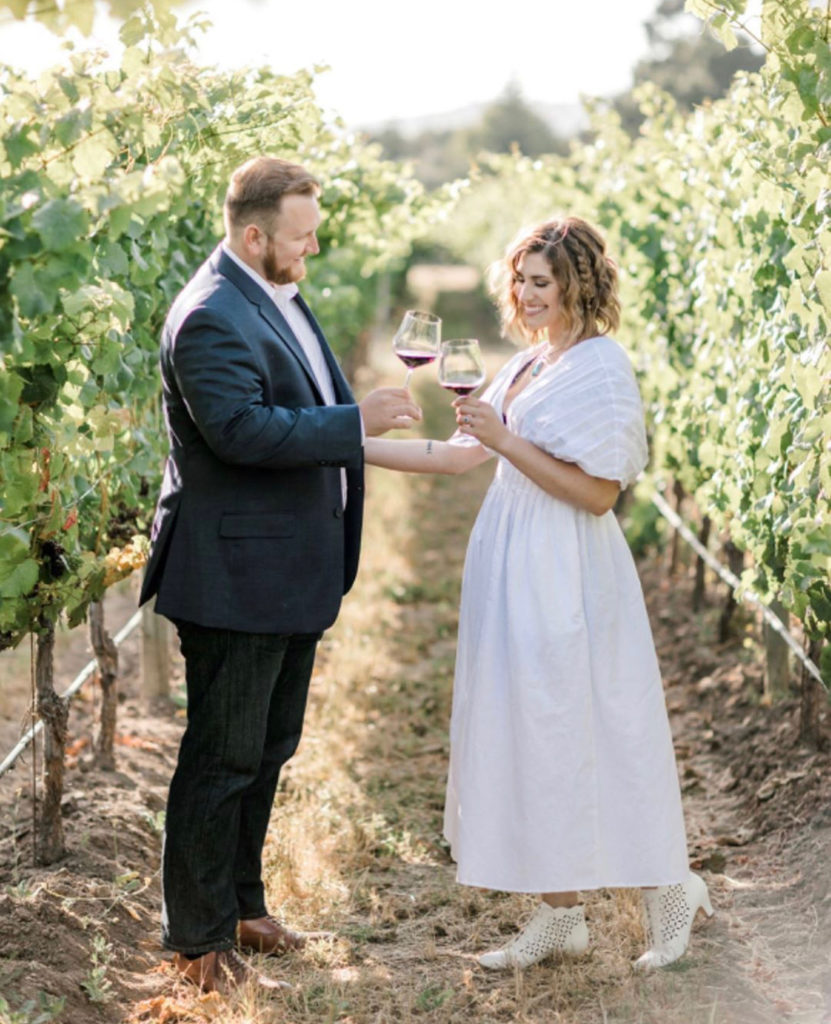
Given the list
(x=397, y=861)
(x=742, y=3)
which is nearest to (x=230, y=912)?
(x=397, y=861)

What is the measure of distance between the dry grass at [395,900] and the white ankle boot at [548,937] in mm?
46

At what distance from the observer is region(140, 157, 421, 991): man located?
310 cm

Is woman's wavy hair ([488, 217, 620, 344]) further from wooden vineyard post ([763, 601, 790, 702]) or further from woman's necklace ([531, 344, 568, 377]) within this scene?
wooden vineyard post ([763, 601, 790, 702])

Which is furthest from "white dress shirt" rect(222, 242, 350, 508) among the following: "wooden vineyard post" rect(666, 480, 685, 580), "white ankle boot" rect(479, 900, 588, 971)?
"wooden vineyard post" rect(666, 480, 685, 580)

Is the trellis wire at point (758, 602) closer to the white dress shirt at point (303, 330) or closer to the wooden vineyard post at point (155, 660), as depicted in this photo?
the white dress shirt at point (303, 330)

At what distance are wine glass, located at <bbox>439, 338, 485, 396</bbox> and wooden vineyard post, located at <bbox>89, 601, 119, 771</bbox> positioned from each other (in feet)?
6.35

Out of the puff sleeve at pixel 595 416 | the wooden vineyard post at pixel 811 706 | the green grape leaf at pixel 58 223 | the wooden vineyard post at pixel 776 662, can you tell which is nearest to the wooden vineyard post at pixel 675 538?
the wooden vineyard post at pixel 776 662

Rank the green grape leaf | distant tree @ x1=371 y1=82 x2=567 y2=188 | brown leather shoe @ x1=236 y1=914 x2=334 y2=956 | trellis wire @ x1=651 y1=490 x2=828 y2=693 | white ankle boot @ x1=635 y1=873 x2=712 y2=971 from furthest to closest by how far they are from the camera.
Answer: distant tree @ x1=371 y1=82 x2=567 y2=188 < trellis wire @ x1=651 y1=490 x2=828 y2=693 < brown leather shoe @ x1=236 y1=914 x2=334 y2=956 < white ankle boot @ x1=635 y1=873 x2=712 y2=971 < the green grape leaf

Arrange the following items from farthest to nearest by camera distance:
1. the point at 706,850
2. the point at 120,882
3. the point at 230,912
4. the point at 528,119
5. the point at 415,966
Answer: the point at 528,119 → the point at 706,850 → the point at 120,882 → the point at 415,966 → the point at 230,912

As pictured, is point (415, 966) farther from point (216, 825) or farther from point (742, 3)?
point (742, 3)

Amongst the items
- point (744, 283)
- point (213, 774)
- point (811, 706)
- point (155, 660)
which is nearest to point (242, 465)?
point (213, 774)

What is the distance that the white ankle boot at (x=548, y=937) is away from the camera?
355 centimetres

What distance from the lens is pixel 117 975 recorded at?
3502 mm

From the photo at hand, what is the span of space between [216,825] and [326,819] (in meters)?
1.48
